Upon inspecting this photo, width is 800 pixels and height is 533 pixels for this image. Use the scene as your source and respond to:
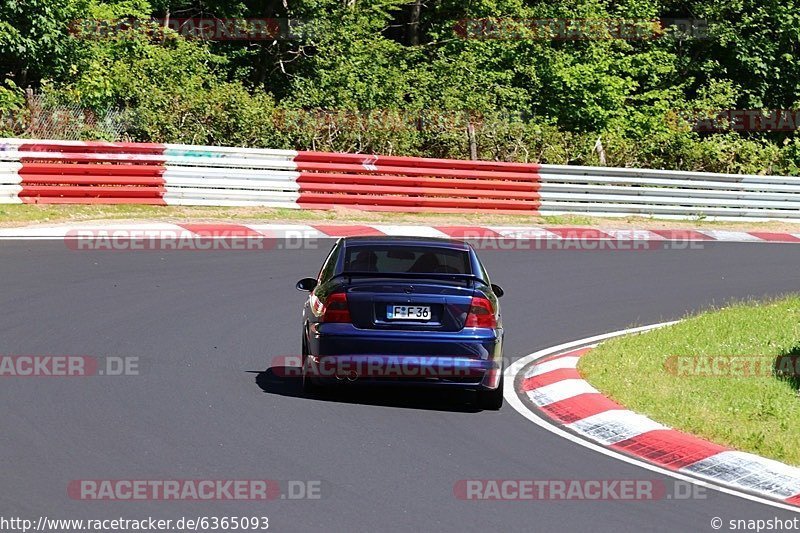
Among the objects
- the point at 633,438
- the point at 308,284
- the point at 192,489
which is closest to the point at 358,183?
the point at 308,284

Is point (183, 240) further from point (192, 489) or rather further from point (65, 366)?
point (192, 489)

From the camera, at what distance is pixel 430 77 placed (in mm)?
35125

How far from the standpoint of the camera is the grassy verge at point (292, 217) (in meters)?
21.4

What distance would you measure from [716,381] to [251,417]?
176 inches

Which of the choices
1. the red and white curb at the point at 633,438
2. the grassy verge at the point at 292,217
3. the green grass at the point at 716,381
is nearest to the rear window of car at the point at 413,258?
the red and white curb at the point at 633,438

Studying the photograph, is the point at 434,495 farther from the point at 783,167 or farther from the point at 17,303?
the point at 783,167

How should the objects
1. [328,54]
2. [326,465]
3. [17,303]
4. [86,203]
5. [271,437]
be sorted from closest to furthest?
1. [326,465]
2. [271,437]
3. [17,303]
4. [86,203]
5. [328,54]

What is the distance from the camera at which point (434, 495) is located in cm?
802

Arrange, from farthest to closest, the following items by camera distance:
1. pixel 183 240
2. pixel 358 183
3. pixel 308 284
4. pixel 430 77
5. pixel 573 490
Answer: pixel 430 77 → pixel 358 183 → pixel 183 240 → pixel 308 284 → pixel 573 490

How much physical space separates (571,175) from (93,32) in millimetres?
12257

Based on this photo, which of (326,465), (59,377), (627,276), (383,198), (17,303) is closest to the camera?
(326,465)

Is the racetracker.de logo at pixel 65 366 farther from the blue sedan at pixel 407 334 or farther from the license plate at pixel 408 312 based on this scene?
the license plate at pixel 408 312

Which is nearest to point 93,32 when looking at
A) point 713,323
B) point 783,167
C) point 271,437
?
point 783,167

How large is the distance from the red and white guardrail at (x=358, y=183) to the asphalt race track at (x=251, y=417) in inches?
155
